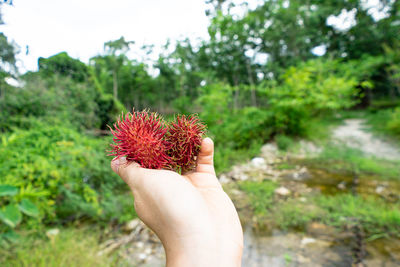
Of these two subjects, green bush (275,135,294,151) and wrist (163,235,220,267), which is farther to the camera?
green bush (275,135,294,151)

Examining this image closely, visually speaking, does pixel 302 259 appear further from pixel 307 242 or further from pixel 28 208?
pixel 28 208

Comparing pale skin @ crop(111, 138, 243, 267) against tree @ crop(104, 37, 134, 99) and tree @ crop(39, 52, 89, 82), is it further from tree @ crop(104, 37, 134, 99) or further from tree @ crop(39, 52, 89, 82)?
tree @ crop(104, 37, 134, 99)

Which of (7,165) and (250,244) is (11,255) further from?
(250,244)

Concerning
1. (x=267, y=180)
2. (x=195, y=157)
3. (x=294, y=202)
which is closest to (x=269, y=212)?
(x=294, y=202)

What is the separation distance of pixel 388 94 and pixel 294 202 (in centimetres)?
1643

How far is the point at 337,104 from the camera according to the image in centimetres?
690

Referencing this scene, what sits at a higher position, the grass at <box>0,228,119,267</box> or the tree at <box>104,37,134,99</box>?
the tree at <box>104,37,134,99</box>

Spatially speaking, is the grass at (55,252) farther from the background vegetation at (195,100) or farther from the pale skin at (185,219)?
the pale skin at (185,219)

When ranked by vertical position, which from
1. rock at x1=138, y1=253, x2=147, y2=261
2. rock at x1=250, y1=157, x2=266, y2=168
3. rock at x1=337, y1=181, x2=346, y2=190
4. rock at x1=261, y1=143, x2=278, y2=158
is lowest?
rock at x1=138, y1=253, x2=147, y2=261

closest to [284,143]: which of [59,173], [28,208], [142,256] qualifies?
[142,256]

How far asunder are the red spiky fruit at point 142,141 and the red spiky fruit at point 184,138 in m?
0.04

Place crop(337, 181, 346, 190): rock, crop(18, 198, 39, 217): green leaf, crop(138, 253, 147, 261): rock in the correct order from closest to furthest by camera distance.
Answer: crop(18, 198, 39, 217): green leaf
crop(138, 253, 147, 261): rock
crop(337, 181, 346, 190): rock

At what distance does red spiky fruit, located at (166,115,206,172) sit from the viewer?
1.27m

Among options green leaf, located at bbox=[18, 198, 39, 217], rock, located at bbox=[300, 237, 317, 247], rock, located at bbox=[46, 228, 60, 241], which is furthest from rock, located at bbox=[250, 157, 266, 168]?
green leaf, located at bbox=[18, 198, 39, 217]
